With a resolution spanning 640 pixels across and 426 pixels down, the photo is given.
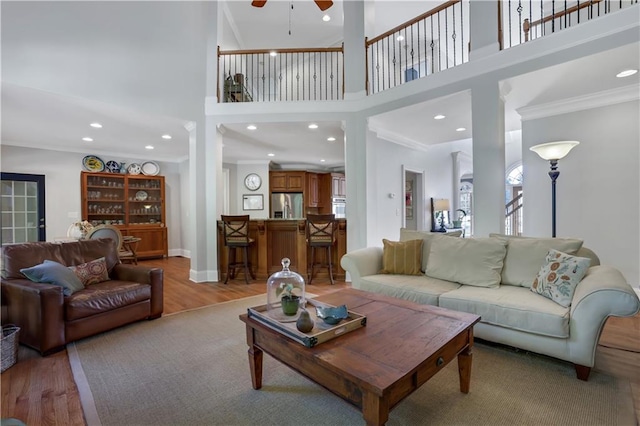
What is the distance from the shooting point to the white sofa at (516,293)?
1824 mm

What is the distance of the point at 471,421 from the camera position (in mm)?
1527

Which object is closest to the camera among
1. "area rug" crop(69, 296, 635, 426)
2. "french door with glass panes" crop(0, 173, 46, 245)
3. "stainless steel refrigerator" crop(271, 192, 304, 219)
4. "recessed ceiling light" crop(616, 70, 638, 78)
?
"area rug" crop(69, 296, 635, 426)

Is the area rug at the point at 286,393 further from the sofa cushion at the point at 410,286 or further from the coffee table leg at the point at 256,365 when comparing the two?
the sofa cushion at the point at 410,286

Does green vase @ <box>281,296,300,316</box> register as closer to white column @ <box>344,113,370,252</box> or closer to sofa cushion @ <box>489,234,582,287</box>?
sofa cushion @ <box>489,234,582,287</box>

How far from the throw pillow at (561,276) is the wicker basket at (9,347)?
3.95m

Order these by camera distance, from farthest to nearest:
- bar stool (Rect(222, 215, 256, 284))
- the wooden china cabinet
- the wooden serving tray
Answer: the wooden china cabinet
bar stool (Rect(222, 215, 256, 284))
the wooden serving tray

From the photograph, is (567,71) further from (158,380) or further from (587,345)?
(158,380)

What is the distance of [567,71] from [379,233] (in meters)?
3.30

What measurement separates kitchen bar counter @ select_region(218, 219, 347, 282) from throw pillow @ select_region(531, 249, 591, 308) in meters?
2.85

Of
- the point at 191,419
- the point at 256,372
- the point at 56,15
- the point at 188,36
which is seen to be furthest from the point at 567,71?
the point at 56,15

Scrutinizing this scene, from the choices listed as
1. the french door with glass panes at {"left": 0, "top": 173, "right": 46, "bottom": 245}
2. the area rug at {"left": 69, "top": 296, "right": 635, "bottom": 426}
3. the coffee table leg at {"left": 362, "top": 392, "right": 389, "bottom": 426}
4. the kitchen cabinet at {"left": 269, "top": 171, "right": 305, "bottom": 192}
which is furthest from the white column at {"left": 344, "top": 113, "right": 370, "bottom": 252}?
the french door with glass panes at {"left": 0, "top": 173, "right": 46, "bottom": 245}

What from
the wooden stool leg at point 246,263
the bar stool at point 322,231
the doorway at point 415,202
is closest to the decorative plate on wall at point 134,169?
the wooden stool leg at point 246,263

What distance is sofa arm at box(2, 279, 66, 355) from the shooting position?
2.23 meters

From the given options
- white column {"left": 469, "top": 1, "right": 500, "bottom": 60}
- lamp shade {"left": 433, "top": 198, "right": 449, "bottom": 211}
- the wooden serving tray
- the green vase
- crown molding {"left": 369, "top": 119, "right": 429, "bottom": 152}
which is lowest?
the wooden serving tray
